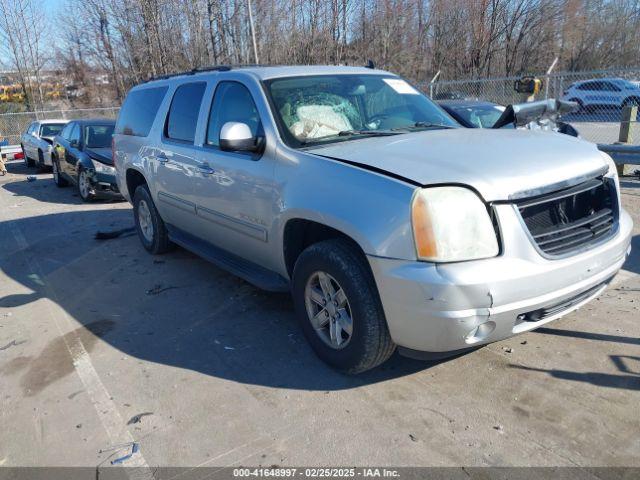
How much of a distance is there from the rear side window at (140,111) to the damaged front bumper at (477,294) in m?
3.96

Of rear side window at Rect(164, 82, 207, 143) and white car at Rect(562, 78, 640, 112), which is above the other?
rear side window at Rect(164, 82, 207, 143)

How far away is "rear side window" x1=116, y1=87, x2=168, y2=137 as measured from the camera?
5867mm

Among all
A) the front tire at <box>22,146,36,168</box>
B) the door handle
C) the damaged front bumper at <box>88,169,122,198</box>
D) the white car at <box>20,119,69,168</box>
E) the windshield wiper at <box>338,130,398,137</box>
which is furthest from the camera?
the front tire at <box>22,146,36,168</box>

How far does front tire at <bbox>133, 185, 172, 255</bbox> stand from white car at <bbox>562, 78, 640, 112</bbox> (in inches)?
651

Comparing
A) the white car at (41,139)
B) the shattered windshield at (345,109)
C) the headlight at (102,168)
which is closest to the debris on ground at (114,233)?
the headlight at (102,168)

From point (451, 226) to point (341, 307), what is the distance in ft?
3.16

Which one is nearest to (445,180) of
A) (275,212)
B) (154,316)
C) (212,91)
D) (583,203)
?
(583,203)

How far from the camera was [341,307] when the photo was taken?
10.9 feet

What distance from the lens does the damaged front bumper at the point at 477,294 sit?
267cm

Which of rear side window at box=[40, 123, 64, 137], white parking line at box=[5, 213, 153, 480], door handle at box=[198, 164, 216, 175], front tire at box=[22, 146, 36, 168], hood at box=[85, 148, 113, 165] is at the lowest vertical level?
front tire at box=[22, 146, 36, 168]

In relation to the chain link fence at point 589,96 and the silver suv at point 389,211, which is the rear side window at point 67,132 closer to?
the silver suv at point 389,211

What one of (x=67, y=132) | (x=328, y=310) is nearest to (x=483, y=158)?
(x=328, y=310)

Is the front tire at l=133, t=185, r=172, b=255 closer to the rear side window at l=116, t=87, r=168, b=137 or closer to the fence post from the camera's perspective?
the rear side window at l=116, t=87, r=168, b=137

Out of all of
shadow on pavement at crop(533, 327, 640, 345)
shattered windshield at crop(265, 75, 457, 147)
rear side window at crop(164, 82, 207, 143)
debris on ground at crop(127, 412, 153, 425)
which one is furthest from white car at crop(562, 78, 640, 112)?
debris on ground at crop(127, 412, 153, 425)
